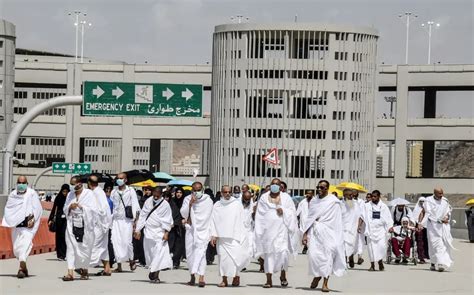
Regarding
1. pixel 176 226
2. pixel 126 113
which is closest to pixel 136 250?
pixel 176 226

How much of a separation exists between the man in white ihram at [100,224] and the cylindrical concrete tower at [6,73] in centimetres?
5433

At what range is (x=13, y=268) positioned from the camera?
75.9 feet

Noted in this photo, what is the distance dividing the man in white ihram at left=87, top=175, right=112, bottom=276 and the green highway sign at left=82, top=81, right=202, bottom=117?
2399 centimetres

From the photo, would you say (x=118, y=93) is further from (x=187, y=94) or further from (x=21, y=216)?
(x=21, y=216)

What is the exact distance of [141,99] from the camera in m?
47.0

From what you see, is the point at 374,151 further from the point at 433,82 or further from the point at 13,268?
the point at 13,268

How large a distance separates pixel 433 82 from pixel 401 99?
297 cm

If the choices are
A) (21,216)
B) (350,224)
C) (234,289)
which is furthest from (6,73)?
(234,289)

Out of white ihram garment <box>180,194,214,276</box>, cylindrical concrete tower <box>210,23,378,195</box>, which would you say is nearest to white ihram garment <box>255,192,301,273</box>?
white ihram garment <box>180,194,214,276</box>

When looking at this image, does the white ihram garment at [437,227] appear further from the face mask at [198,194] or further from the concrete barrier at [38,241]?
the concrete barrier at [38,241]

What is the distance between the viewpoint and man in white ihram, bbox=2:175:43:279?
20703 millimetres

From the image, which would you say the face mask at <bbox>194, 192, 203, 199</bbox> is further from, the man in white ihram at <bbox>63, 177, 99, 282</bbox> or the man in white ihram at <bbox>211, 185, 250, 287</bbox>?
the man in white ihram at <bbox>63, 177, 99, 282</bbox>

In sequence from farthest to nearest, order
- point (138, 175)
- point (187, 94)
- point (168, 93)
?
point (187, 94)
point (168, 93)
point (138, 175)

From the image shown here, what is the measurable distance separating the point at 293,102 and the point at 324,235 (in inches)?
3407
